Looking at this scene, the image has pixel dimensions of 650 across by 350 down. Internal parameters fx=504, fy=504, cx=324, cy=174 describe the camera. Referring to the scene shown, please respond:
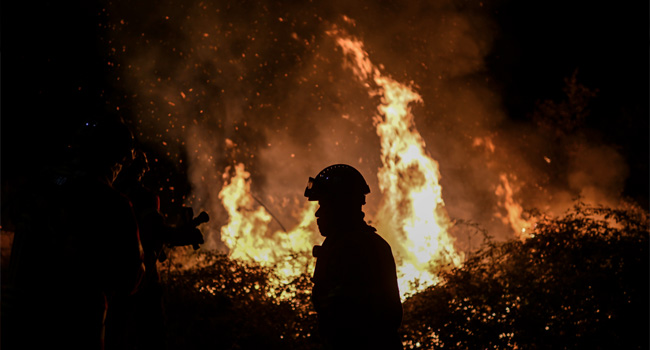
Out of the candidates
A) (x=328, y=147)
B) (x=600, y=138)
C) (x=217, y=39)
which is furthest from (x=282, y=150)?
(x=600, y=138)

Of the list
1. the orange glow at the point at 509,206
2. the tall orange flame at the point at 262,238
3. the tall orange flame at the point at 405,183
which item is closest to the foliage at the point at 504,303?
the tall orange flame at the point at 262,238

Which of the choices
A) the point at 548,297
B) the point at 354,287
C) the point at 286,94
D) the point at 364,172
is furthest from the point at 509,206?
the point at 354,287

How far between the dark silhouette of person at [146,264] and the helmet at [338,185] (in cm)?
90

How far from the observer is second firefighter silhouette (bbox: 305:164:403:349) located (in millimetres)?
3117

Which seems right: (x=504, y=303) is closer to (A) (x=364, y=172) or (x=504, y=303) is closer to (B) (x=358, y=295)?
(B) (x=358, y=295)

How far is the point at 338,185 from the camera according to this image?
3648 millimetres

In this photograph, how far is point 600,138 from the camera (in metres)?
20.2

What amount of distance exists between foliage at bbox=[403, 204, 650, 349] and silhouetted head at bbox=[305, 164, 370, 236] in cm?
415

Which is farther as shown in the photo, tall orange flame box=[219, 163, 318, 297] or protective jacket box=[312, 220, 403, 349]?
tall orange flame box=[219, 163, 318, 297]

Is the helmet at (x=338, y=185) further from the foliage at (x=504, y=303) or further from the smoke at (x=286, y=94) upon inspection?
the smoke at (x=286, y=94)

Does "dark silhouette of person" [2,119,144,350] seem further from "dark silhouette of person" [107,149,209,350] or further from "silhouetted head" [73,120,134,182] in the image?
"dark silhouette of person" [107,149,209,350]

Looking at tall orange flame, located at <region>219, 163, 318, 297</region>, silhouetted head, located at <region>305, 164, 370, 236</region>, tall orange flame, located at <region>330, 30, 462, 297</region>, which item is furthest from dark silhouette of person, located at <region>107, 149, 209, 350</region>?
tall orange flame, located at <region>330, 30, 462, 297</region>

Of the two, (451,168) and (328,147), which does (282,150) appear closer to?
(328,147)

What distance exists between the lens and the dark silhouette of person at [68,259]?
257cm
